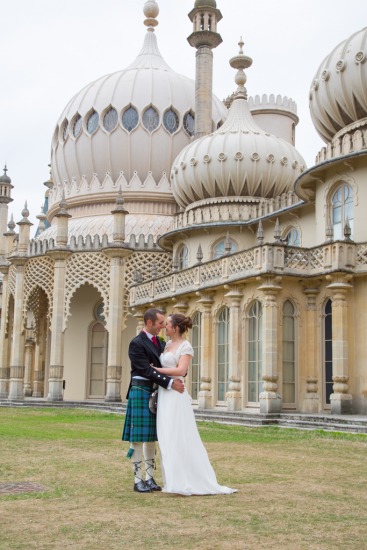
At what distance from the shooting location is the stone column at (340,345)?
16109mm

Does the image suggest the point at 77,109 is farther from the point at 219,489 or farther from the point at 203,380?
the point at 219,489

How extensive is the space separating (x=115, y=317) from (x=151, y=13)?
55.7 feet

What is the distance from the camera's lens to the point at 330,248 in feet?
55.0

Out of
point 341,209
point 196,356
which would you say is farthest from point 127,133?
point 341,209

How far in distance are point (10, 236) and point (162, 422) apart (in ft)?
89.6

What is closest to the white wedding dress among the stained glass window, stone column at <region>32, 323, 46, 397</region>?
stone column at <region>32, 323, 46, 397</region>

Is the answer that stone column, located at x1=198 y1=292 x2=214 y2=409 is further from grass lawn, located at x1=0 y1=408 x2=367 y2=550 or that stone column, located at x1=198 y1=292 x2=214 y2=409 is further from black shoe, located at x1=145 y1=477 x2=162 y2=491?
black shoe, located at x1=145 y1=477 x2=162 y2=491

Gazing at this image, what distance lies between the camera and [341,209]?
59.2 ft

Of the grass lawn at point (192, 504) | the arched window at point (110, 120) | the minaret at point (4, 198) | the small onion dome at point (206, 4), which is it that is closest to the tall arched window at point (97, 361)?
the arched window at point (110, 120)

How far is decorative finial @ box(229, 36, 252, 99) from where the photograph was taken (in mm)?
25969

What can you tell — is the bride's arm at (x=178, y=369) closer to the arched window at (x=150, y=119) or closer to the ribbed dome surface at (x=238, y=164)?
the ribbed dome surface at (x=238, y=164)

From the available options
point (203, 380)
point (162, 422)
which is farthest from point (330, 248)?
point (162, 422)

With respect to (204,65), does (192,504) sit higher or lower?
lower

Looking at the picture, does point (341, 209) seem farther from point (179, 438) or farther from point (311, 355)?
point (179, 438)
